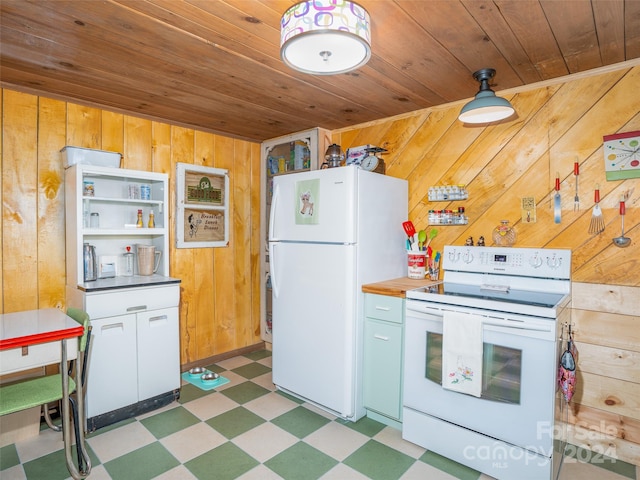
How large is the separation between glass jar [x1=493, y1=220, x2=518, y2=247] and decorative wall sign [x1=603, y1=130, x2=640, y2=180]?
22.9 inches

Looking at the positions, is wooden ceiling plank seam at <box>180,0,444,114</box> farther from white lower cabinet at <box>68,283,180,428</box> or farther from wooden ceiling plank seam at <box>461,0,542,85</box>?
white lower cabinet at <box>68,283,180,428</box>

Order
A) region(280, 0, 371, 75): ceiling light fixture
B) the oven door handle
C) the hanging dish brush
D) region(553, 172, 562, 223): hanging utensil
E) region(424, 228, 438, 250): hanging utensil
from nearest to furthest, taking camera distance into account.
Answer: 1. region(280, 0, 371, 75): ceiling light fixture
2. the oven door handle
3. the hanging dish brush
4. region(553, 172, 562, 223): hanging utensil
5. region(424, 228, 438, 250): hanging utensil

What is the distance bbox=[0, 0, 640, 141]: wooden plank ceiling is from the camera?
1.53 meters

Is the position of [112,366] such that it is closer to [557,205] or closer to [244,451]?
[244,451]

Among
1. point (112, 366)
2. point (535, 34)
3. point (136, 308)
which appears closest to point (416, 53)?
point (535, 34)

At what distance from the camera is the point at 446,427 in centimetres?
200

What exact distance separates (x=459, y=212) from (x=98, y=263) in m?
2.63

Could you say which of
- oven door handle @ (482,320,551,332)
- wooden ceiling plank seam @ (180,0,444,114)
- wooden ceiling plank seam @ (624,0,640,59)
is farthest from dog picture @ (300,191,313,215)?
wooden ceiling plank seam @ (624,0,640,59)

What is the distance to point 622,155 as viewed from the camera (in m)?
2.00

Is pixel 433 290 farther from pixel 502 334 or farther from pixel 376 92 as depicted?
pixel 376 92

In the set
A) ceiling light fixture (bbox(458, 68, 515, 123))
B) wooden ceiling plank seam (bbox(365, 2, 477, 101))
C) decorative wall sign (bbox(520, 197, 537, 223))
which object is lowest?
decorative wall sign (bbox(520, 197, 537, 223))

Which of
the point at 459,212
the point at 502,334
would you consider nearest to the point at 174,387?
the point at 502,334

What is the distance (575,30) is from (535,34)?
17 centimetres

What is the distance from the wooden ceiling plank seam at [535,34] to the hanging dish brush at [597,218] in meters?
0.73
